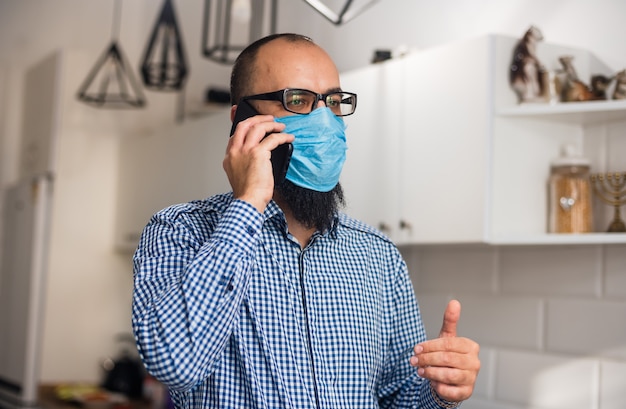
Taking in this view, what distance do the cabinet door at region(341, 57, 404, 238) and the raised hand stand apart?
97 centimetres

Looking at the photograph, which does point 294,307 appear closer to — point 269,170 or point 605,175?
point 269,170

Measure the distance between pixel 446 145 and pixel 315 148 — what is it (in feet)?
2.52

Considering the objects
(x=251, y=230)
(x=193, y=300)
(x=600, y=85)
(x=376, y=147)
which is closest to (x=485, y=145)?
(x=600, y=85)

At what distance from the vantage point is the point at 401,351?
4.66ft


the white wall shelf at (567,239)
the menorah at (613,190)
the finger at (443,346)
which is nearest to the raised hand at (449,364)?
the finger at (443,346)

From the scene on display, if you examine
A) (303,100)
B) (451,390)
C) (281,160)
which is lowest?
(451,390)

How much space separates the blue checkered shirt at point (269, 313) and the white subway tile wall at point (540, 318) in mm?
673

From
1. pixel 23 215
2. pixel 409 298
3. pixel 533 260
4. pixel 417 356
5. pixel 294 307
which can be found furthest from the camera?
pixel 23 215

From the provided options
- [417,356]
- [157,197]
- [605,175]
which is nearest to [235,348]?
[417,356]

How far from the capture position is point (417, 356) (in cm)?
117

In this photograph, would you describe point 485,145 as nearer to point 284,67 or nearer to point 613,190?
point 613,190

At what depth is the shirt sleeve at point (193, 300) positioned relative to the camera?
108 centimetres

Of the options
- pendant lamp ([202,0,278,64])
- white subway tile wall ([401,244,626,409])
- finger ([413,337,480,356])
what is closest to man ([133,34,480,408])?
finger ([413,337,480,356])

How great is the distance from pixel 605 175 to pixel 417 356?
2.93 ft
